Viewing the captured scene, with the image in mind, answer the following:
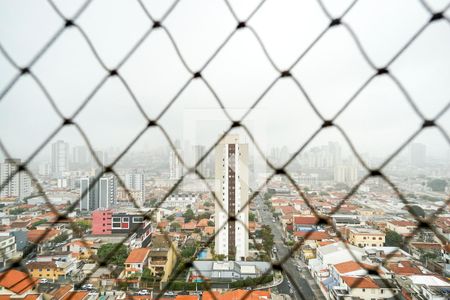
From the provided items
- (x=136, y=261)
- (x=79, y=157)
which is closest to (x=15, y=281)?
(x=136, y=261)

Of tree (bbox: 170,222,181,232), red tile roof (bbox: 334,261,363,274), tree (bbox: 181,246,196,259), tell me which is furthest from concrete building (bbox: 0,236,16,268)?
tree (bbox: 170,222,181,232)

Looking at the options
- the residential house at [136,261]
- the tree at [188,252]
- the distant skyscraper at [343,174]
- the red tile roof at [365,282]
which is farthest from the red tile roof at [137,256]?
the distant skyscraper at [343,174]

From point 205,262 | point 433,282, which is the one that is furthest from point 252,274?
point 433,282

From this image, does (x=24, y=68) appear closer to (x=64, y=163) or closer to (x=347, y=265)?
(x=64, y=163)

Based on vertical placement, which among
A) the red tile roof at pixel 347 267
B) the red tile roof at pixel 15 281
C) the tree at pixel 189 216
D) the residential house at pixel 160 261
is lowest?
the residential house at pixel 160 261

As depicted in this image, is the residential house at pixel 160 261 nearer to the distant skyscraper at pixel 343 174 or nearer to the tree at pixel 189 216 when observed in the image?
the tree at pixel 189 216

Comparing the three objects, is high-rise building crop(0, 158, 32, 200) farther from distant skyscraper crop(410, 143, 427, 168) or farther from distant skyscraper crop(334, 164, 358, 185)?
distant skyscraper crop(334, 164, 358, 185)

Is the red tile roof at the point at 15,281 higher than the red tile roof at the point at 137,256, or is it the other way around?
the red tile roof at the point at 15,281

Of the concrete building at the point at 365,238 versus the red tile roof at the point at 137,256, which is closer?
the concrete building at the point at 365,238
